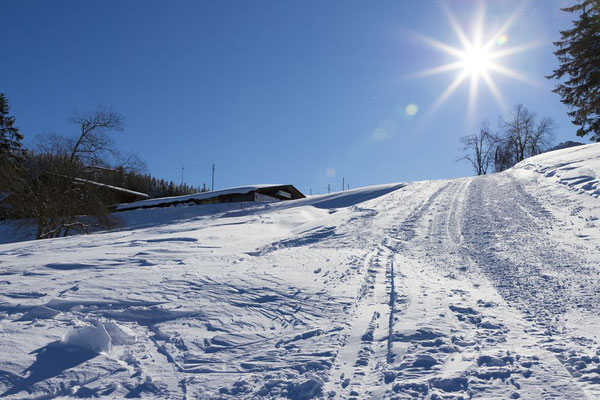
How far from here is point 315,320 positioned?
13.4ft

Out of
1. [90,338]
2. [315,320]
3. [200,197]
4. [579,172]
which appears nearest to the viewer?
[90,338]

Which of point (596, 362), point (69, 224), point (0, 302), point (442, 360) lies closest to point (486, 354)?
point (442, 360)

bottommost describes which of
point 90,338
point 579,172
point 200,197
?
point 90,338

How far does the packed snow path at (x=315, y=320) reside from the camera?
2770 millimetres

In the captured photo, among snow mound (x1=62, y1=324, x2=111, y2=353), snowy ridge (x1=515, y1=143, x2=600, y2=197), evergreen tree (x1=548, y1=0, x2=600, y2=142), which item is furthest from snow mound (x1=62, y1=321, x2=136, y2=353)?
evergreen tree (x1=548, y1=0, x2=600, y2=142)

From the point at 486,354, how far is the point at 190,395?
243 cm

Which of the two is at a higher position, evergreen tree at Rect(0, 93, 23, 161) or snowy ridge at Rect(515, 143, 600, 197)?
evergreen tree at Rect(0, 93, 23, 161)

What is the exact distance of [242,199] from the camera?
33.8m

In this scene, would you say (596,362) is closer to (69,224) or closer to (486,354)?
(486,354)

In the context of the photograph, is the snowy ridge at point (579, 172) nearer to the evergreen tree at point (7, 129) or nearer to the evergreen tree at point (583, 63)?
the evergreen tree at point (583, 63)

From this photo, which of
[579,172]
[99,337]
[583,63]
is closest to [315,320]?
[99,337]

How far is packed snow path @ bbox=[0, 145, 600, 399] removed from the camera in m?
Answer: 2.77

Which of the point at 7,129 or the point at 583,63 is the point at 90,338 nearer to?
the point at 583,63

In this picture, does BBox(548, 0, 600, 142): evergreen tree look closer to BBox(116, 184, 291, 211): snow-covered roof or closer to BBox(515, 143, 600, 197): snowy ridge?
BBox(515, 143, 600, 197): snowy ridge
